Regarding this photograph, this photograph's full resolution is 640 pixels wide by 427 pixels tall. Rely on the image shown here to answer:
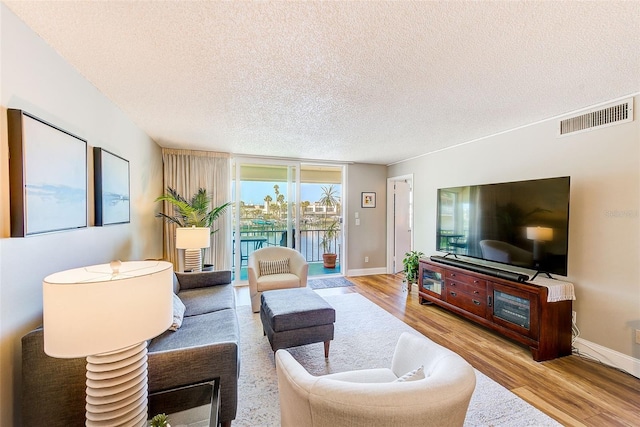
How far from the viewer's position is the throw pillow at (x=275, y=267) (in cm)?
375

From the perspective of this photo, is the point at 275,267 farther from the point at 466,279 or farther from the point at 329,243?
the point at 329,243

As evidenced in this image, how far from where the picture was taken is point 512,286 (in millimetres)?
2600

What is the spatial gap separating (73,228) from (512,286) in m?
3.62

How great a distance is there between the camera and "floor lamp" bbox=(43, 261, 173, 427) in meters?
0.87

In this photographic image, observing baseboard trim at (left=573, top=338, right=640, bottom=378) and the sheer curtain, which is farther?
the sheer curtain

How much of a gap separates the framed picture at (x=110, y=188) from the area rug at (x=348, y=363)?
168 cm

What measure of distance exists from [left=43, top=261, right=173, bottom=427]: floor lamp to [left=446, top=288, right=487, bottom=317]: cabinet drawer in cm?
310

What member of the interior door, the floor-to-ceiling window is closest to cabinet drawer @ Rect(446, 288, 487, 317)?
the interior door

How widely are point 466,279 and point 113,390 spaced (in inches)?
130

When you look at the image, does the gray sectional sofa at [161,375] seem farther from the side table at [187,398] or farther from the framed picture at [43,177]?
the framed picture at [43,177]

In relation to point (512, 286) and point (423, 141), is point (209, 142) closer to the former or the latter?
point (423, 141)

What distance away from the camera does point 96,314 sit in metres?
0.89

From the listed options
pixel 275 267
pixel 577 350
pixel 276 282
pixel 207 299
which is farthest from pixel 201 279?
pixel 577 350

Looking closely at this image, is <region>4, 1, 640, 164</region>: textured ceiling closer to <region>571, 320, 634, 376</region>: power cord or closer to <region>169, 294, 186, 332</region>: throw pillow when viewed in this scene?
<region>169, 294, 186, 332</region>: throw pillow
